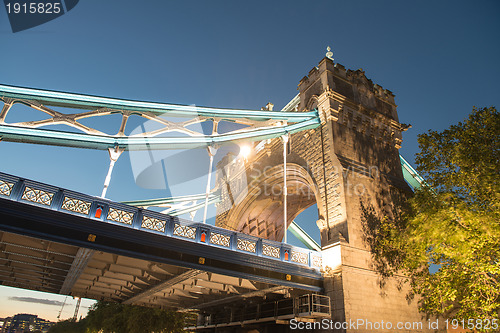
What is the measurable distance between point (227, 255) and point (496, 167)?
10.5m

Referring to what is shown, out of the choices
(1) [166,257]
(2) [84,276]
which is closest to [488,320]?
(1) [166,257]

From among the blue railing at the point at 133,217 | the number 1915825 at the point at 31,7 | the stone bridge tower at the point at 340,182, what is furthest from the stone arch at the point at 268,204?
the number 1915825 at the point at 31,7

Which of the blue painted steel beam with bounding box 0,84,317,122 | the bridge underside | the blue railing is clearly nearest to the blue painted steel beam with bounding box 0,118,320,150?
the blue painted steel beam with bounding box 0,84,317,122

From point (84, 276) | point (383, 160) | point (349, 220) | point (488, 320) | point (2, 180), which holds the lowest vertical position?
point (488, 320)

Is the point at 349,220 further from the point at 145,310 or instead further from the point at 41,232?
the point at 145,310

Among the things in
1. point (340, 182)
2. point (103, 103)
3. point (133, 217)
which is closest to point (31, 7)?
point (103, 103)

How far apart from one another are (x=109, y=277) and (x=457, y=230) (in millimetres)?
13463

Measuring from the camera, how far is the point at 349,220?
1442cm

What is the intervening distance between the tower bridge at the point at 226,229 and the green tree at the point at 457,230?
4.37 ft

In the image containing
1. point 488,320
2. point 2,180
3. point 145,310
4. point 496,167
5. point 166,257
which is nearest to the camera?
point 2,180

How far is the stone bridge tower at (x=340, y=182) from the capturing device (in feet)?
44.1

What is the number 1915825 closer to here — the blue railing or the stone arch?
the blue railing

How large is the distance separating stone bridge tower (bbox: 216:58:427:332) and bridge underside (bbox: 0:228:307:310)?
8.43 ft

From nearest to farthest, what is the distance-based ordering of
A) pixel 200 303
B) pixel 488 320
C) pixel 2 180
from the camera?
pixel 2 180 < pixel 488 320 < pixel 200 303
